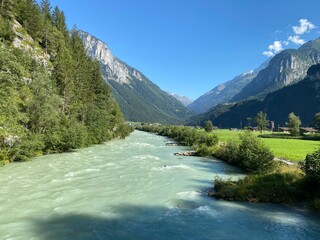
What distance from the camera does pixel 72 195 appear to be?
84.5ft

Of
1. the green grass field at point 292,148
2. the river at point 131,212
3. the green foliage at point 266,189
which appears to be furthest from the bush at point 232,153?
the green foliage at point 266,189

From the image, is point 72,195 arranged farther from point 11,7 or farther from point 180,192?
point 11,7

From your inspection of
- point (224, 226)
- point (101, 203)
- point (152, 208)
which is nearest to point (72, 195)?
point (101, 203)

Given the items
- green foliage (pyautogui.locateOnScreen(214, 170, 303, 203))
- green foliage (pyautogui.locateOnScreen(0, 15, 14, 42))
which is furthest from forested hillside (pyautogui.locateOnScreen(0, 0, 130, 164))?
green foliage (pyautogui.locateOnScreen(214, 170, 303, 203))

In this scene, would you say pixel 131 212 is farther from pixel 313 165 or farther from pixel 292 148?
pixel 292 148

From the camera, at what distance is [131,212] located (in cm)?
2145

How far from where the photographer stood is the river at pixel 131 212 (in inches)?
697

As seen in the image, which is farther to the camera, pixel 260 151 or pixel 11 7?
pixel 11 7

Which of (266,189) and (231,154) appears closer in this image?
(266,189)

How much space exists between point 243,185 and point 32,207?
1755 cm

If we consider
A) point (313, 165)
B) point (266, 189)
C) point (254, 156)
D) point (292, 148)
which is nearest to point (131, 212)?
point (266, 189)

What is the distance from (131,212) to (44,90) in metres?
38.1

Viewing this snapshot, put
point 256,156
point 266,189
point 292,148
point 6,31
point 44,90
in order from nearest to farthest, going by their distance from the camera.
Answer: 1. point 266,189
2. point 256,156
3. point 44,90
4. point 6,31
5. point 292,148

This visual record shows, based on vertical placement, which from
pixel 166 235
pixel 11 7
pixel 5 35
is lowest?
pixel 166 235
